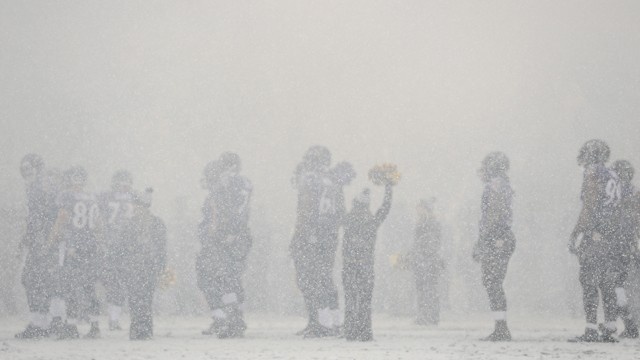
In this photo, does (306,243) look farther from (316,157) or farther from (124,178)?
(124,178)

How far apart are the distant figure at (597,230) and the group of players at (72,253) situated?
18.4 ft

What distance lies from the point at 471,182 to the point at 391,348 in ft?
244

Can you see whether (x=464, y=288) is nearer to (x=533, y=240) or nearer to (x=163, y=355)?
(x=533, y=240)

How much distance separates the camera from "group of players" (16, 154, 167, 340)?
12.4 m

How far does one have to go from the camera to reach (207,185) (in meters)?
14.3

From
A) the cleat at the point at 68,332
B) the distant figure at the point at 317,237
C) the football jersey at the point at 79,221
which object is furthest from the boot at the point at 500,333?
the football jersey at the point at 79,221

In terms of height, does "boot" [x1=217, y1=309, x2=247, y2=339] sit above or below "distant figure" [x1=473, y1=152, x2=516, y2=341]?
below

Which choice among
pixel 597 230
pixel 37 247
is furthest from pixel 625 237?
pixel 37 247

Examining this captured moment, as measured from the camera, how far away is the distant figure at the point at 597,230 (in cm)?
1121

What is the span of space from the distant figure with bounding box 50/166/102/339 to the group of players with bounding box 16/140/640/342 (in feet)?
0.05

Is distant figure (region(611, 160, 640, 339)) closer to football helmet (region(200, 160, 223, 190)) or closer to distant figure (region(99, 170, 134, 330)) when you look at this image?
football helmet (region(200, 160, 223, 190))

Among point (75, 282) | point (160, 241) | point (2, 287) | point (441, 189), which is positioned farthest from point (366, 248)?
point (441, 189)

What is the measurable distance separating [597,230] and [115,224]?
7723mm

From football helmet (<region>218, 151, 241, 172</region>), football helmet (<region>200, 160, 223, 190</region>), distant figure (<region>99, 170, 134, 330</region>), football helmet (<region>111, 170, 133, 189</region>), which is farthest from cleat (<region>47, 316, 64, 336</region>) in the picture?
football helmet (<region>218, 151, 241, 172</region>)
